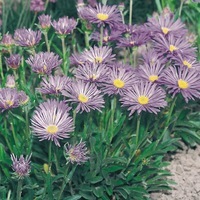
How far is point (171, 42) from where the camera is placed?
284cm

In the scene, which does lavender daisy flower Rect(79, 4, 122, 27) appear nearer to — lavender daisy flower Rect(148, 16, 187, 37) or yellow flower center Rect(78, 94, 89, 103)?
lavender daisy flower Rect(148, 16, 187, 37)

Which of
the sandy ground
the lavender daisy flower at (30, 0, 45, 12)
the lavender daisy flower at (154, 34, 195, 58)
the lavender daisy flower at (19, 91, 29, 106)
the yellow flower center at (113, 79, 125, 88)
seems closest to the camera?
the lavender daisy flower at (19, 91, 29, 106)

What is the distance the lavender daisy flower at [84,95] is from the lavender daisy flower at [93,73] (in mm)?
34

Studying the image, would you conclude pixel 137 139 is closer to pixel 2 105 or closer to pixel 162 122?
pixel 162 122

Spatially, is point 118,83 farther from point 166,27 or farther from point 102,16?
point 166,27

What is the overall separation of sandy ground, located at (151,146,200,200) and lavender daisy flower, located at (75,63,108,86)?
2.29 feet

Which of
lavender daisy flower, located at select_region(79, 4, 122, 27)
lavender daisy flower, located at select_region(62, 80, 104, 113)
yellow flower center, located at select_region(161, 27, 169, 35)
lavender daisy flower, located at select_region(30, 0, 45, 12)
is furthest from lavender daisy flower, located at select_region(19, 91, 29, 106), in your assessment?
lavender daisy flower, located at select_region(30, 0, 45, 12)

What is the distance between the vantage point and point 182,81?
8.48 ft

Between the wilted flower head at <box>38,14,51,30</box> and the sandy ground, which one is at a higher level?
the wilted flower head at <box>38,14,51,30</box>

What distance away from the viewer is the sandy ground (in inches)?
115

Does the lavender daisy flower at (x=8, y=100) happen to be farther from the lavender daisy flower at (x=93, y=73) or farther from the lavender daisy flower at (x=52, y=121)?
the lavender daisy flower at (x=93, y=73)

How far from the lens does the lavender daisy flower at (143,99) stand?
2512 millimetres

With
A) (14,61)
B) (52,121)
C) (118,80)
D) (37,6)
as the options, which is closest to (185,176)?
(118,80)

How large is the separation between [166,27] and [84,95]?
81 centimetres
